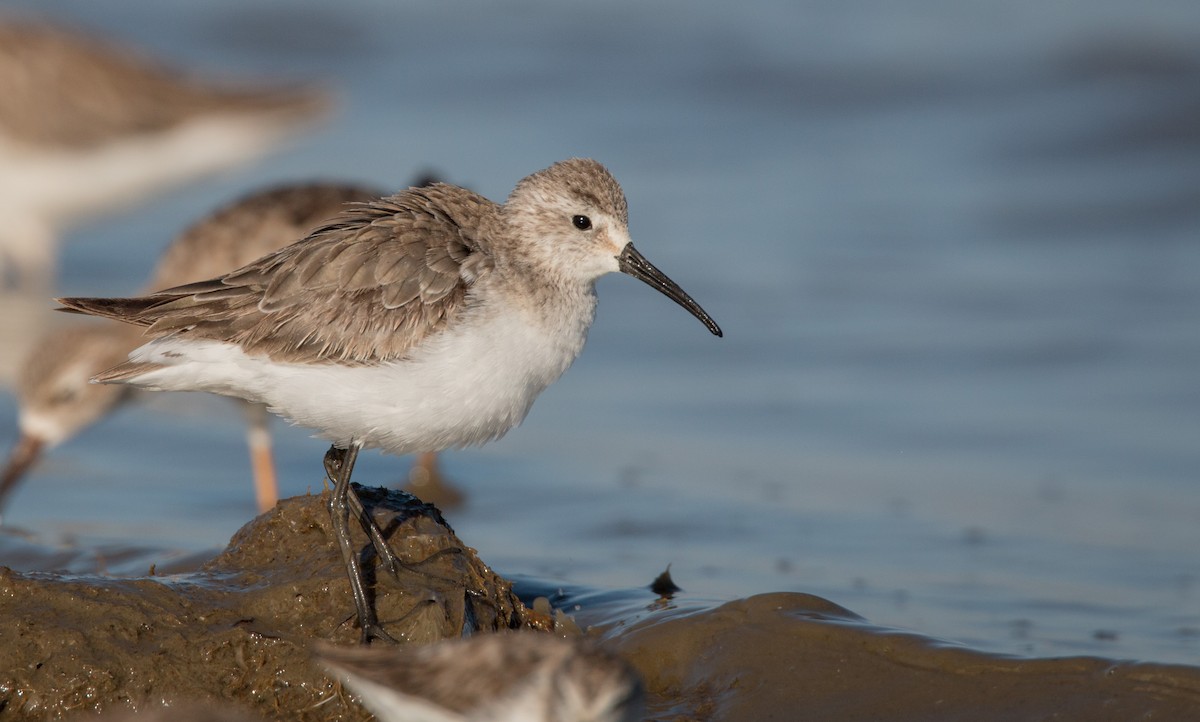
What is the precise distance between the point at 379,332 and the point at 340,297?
0.24 metres

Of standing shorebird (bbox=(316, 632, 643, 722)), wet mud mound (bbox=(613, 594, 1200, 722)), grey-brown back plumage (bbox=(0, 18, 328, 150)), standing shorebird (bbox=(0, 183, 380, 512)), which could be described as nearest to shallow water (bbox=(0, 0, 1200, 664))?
standing shorebird (bbox=(0, 183, 380, 512))

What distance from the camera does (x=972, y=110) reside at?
62.0 ft

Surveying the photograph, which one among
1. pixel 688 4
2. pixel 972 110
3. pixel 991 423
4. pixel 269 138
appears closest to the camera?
pixel 991 423

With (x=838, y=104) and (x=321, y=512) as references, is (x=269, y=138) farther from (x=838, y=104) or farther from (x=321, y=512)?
(x=321, y=512)

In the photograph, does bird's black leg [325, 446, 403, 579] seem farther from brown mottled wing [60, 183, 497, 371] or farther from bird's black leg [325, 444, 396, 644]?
brown mottled wing [60, 183, 497, 371]

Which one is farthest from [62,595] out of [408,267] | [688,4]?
[688,4]

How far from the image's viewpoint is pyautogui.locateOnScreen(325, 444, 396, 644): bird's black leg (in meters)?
5.95

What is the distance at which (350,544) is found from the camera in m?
6.05

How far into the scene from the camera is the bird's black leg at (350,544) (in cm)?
595

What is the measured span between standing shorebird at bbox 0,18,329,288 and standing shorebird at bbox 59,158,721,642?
9164 mm

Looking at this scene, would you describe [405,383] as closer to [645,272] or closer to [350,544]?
[350,544]

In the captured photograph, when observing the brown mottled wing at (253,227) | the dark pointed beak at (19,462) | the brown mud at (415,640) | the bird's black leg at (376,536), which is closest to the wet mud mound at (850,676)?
the brown mud at (415,640)

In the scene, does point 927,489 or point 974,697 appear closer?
point 974,697

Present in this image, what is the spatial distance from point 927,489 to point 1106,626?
2392mm
